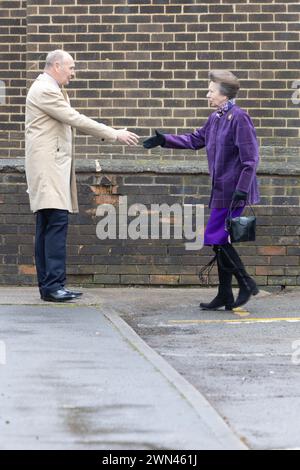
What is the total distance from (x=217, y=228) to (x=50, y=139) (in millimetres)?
1481

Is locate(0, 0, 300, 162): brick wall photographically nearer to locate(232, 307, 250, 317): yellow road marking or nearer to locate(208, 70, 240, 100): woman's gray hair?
locate(208, 70, 240, 100): woman's gray hair

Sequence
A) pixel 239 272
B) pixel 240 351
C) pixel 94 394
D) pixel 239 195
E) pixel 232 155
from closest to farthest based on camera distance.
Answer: pixel 94 394 < pixel 240 351 < pixel 239 195 < pixel 232 155 < pixel 239 272

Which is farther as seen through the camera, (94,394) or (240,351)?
(240,351)

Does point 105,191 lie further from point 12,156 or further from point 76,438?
point 76,438

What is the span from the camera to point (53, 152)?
932 centimetres

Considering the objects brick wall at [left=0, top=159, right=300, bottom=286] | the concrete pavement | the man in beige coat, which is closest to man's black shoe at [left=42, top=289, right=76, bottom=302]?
the man in beige coat

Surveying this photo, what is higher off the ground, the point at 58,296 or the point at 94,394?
the point at 94,394

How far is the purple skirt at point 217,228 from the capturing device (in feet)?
29.8

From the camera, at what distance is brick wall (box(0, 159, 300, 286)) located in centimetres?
1087

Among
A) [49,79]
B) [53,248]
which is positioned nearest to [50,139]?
[49,79]

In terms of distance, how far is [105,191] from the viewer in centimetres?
1088

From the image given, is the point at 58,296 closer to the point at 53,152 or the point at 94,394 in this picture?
the point at 53,152

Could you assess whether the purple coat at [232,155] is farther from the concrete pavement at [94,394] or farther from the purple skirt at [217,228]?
the concrete pavement at [94,394]
